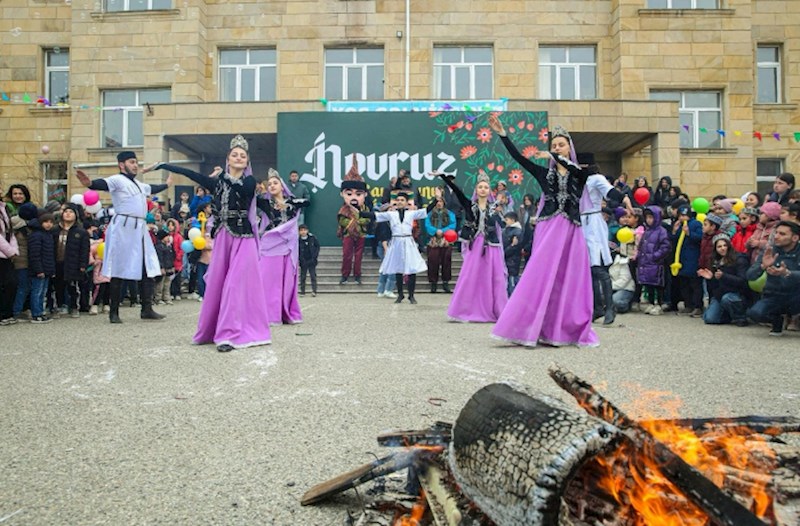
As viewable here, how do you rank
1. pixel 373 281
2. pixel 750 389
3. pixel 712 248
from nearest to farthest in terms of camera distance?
pixel 750 389
pixel 712 248
pixel 373 281

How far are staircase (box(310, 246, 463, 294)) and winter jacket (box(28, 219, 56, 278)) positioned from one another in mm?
6635

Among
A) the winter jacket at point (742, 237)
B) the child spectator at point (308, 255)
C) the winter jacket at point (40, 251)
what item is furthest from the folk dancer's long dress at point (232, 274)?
the child spectator at point (308, 255)

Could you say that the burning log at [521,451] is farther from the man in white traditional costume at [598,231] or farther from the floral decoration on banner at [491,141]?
the floral decoration on banner at [491,141]

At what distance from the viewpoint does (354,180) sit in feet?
57.7

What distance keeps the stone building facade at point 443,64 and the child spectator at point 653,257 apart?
1049 centimetres

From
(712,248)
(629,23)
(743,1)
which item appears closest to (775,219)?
(712,248)

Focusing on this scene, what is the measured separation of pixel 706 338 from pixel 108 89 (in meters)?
21.5

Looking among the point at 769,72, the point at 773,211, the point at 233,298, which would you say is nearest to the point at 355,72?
the point at 769,72

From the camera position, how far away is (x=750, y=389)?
4668 mm

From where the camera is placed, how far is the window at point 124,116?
22969 millimetres

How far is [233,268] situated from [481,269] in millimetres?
4319

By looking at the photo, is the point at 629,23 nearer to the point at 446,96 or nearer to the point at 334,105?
the point at 446,96

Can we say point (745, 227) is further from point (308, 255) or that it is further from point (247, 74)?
point (247, 74)

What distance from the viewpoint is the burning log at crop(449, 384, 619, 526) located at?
67.0 inches
